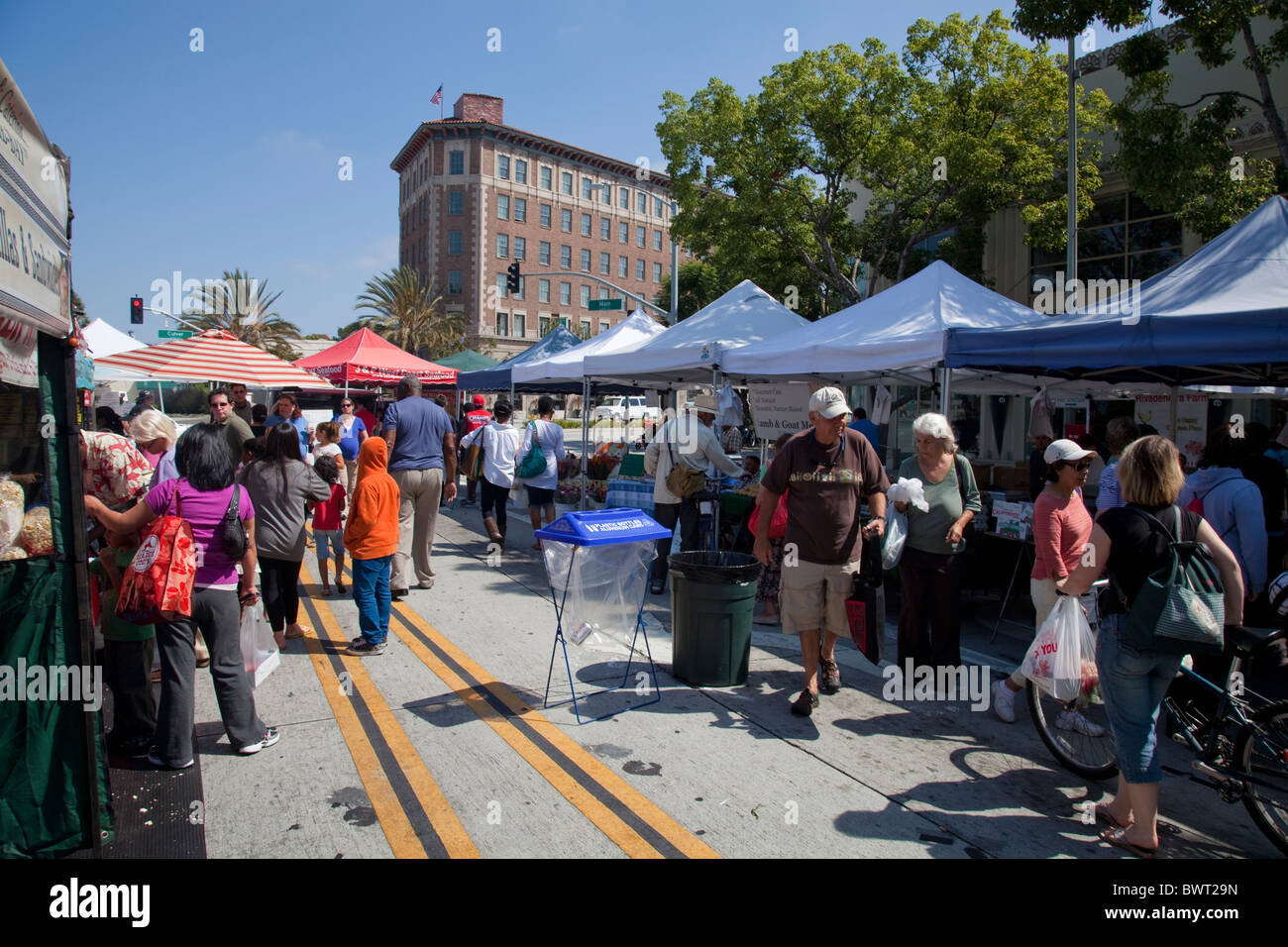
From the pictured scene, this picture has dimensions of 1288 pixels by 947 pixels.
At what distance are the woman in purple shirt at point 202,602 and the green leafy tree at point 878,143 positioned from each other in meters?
16.3

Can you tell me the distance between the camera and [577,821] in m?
3.63

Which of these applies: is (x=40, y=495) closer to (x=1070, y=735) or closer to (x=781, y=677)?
(x=781, y=677)

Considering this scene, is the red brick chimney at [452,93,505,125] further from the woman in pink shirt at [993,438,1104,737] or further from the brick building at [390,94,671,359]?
the woman in pink shirt at [993,438,1104,737]

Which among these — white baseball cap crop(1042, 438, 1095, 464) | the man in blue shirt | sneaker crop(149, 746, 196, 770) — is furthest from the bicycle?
the man in blue shirt

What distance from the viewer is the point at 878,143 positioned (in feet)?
58.5

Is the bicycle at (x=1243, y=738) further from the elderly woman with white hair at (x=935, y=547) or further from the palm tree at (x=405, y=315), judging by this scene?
the palm tree at (x=405, y=315)

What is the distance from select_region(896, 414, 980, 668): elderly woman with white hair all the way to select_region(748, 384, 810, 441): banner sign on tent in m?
5.17

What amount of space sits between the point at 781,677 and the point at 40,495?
14.9 ft

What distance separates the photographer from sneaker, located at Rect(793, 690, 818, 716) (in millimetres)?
4926

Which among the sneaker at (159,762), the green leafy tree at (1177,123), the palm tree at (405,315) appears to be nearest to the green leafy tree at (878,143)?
the green leafy tree at (1177,123)

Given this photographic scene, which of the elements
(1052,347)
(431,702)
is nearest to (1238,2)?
(1052,347)

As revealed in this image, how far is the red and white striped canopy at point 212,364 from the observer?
1129cm

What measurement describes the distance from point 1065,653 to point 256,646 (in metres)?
4.55
